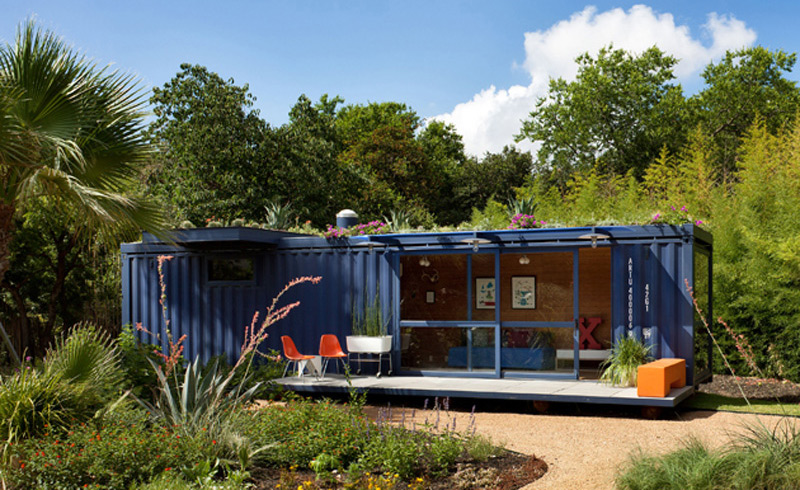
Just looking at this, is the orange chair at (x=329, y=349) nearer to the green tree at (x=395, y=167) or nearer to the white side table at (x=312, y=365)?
the white side table at (x=312, y=365)

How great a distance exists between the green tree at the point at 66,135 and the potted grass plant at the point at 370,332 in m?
3.57

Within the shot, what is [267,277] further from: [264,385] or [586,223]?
[586,223]

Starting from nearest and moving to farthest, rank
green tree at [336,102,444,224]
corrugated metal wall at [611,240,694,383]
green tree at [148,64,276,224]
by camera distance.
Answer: corrugated metal wall at [611,240,694,383] < green tree at [148,64,276,224] < green tree at [336,102,444,224]

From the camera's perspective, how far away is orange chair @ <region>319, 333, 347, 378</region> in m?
10.0

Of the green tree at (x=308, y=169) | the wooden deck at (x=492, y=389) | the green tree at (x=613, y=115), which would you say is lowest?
the wooden deck at (x=492, y=389)

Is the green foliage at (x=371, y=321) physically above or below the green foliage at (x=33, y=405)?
above

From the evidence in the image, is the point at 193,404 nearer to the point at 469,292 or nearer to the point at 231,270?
the point at 469,292

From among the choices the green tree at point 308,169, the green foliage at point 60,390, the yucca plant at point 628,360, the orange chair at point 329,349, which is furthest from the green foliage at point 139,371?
the green tree at point 308,169

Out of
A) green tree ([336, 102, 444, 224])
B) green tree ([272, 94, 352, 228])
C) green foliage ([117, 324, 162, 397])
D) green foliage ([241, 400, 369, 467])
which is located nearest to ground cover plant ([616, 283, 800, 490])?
green foliage ([241, 400, 369, 467])

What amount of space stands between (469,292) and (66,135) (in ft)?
17.1

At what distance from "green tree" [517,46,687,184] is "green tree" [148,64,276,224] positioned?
1181cm

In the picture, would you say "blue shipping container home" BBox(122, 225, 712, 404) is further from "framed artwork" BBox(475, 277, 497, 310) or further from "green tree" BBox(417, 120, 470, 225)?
"green tree" BBox(417, 120, 470, 225)

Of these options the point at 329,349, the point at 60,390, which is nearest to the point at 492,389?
the point at 329,349

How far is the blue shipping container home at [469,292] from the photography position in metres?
9.16
